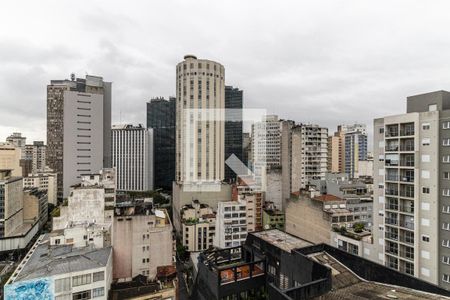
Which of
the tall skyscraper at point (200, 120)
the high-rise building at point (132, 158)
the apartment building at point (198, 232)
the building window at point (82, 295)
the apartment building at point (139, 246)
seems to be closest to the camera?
the building window at point (82, 295)

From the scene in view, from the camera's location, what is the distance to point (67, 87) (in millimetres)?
34938

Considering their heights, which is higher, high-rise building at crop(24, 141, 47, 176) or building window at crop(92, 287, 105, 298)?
high-rise building at crop(24, 141, 47, 176)

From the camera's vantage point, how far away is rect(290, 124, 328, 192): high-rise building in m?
21.5

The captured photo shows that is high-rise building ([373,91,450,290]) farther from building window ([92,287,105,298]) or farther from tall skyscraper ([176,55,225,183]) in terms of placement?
tall skyscraper ([176,55,225,183])

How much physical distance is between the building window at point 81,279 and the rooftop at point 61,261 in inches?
8.1

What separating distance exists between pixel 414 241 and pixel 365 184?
1105 centimetres

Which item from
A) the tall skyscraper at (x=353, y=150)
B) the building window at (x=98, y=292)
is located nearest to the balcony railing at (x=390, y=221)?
the building window at (x=98, y=292)

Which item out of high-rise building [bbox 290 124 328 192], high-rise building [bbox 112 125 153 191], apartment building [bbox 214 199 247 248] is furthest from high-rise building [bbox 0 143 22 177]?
high-rise building [bbox 290 124 328 192]

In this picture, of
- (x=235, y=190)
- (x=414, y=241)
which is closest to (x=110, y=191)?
(x=235, y=190)

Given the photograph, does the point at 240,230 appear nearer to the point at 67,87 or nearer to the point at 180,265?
the point at 180,265

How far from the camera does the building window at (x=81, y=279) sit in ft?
28.4

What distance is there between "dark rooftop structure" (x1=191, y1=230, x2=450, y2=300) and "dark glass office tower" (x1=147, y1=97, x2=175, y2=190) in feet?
89.9

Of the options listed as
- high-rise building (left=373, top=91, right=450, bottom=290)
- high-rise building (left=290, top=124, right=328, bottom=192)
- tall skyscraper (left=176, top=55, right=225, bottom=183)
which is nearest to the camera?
high-rise building (left=373, top=91, right=450, bottom=290)

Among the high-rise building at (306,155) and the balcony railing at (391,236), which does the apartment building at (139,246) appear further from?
the high-rise building at (306,155)
